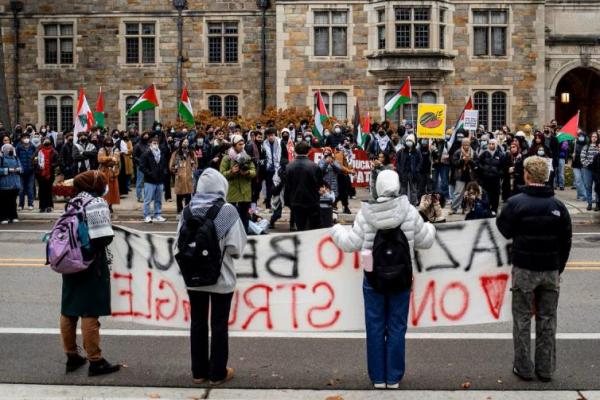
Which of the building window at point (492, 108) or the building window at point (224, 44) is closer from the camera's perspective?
the building window at point (492, 108)

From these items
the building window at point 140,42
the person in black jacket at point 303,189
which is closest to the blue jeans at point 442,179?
the person in black jacket at point 303,189

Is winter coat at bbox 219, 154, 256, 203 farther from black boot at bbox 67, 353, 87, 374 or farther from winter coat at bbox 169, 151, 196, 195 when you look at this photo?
black boot at bbox 67, 353, 87, 374

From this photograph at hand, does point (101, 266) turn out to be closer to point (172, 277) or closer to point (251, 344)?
point (172, 277)

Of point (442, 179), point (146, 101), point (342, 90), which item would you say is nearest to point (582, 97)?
point (342, 90)

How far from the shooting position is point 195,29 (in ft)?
121

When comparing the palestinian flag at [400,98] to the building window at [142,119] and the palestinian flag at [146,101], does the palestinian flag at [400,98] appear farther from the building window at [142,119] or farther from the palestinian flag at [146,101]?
the building window at [142,119]

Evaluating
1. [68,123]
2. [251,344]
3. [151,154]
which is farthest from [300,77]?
[251,344]

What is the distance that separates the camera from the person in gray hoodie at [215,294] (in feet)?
25.4

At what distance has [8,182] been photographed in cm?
1952

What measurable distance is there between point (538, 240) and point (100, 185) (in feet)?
11.9

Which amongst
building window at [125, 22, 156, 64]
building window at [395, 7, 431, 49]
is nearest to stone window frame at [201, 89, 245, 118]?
building window at [125, 22, 156, 64]

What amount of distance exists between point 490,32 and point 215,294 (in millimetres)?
28500

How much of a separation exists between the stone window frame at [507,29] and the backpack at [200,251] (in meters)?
28.2

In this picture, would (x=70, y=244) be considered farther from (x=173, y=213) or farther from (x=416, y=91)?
(x=416, y=91)
